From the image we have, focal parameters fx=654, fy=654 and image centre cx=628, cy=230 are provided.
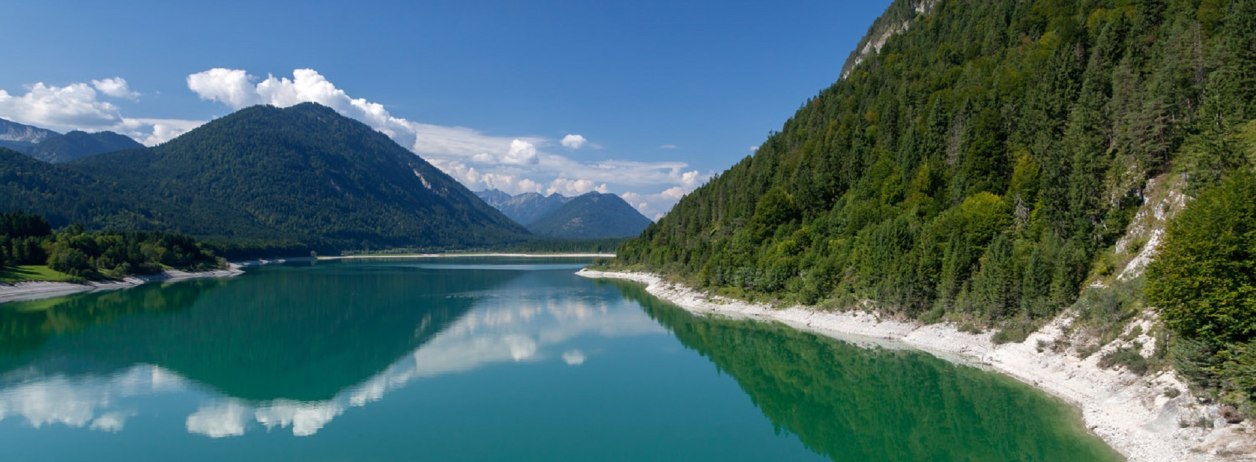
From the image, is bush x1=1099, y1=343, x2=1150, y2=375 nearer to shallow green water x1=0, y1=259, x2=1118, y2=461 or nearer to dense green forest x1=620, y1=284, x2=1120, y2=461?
dense green forest x1=620, y1=284, x2=1120, y2=461

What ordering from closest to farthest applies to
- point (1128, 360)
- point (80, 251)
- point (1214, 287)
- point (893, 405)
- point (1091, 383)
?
1. point (1214, 287)
2. point (1128, 360)
3. point (1091, 383)
4. point (893, 405)
5. point (80, 251)

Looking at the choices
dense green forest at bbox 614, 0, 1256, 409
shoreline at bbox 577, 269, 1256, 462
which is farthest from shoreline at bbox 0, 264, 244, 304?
shoreline at bbox 577, 269, 1256, 462

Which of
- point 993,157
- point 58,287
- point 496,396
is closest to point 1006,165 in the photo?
point 993,157

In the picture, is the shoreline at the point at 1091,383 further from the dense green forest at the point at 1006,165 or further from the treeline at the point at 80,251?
the treeline at the point at 80,251

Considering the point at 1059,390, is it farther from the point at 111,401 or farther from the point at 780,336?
the point at 111,401

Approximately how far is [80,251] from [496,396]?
110130mm

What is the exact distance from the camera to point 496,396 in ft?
123

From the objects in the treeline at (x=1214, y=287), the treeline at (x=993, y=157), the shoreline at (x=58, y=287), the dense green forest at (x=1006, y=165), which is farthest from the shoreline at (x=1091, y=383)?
the shoreline at (x=58, y=287)

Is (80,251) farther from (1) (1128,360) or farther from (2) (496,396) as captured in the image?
(1) (1128,360)

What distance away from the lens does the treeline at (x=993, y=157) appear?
4097 cm

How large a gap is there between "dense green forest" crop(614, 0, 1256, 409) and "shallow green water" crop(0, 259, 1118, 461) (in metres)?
7.30

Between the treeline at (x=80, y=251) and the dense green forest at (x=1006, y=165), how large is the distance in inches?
3827

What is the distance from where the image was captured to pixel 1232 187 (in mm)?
25781

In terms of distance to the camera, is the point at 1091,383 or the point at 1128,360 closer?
the point at 1128,360
